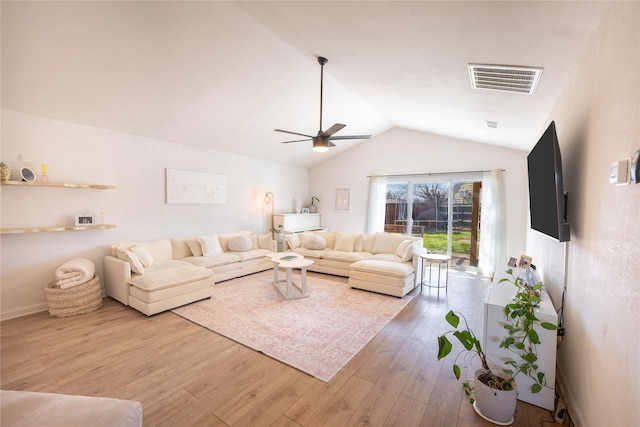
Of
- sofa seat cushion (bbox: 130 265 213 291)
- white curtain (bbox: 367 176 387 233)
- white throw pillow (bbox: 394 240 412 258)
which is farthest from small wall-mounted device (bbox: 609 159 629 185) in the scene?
white curtain (bbox: 367 176 387 233)

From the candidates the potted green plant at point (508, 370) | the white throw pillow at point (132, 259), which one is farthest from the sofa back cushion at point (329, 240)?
the potted green plant at point (508, 370)

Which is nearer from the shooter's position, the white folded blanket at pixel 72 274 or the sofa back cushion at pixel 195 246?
the white folded blanket at pixel 72 274

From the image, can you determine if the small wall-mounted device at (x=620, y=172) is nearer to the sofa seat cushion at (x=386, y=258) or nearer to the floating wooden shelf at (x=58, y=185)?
the sofa seat cushion at (x=386, y=258)

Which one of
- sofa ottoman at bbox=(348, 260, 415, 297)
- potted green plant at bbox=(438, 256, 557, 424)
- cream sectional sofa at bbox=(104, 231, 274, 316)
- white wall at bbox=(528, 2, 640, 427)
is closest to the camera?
white wall at bbox=(528, 2, 640, 427)

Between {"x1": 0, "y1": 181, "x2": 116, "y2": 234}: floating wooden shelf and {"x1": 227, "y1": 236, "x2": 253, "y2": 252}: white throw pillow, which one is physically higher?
{"x1": 0, "y1": 181, "x2": 116, "y2": 234}: floating wooden shelf

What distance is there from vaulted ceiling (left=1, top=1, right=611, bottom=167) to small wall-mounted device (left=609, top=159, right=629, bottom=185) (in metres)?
0.89

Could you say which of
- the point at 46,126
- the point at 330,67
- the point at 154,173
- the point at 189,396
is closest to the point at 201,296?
the point at 189,396

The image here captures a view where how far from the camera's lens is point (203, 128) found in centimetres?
483

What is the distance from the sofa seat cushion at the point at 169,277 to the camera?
3500mm

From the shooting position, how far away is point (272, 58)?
3496 millimetres

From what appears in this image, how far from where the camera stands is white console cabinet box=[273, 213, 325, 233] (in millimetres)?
6855

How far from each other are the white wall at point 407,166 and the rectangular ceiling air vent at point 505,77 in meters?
3.38

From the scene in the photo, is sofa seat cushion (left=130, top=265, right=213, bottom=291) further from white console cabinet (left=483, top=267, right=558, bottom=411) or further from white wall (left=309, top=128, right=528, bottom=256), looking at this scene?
white wall (left=309, top=128, right=528, bottom=256)

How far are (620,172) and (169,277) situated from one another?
4.37 m
